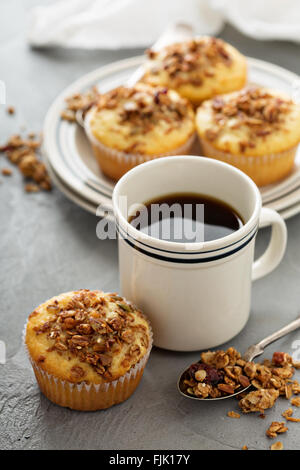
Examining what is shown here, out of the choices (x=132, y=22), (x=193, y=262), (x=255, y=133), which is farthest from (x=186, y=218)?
(x=132, y=22)

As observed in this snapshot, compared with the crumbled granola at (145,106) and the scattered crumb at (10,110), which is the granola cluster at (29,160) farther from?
the crumbled granola at (145,106)

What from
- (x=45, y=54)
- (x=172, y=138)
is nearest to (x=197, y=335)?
(x=172, y=138)


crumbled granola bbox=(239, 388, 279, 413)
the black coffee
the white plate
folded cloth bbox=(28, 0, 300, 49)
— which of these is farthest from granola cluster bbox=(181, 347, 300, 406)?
folded cloth bbox=(28, 0, 300, 49)

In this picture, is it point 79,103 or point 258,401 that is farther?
point 79,103

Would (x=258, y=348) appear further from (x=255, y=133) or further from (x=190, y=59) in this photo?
(x=190, y=59)

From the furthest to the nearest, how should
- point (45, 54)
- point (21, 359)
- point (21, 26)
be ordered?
point (21, 26) < point (45, 54) < point (21, 359)
